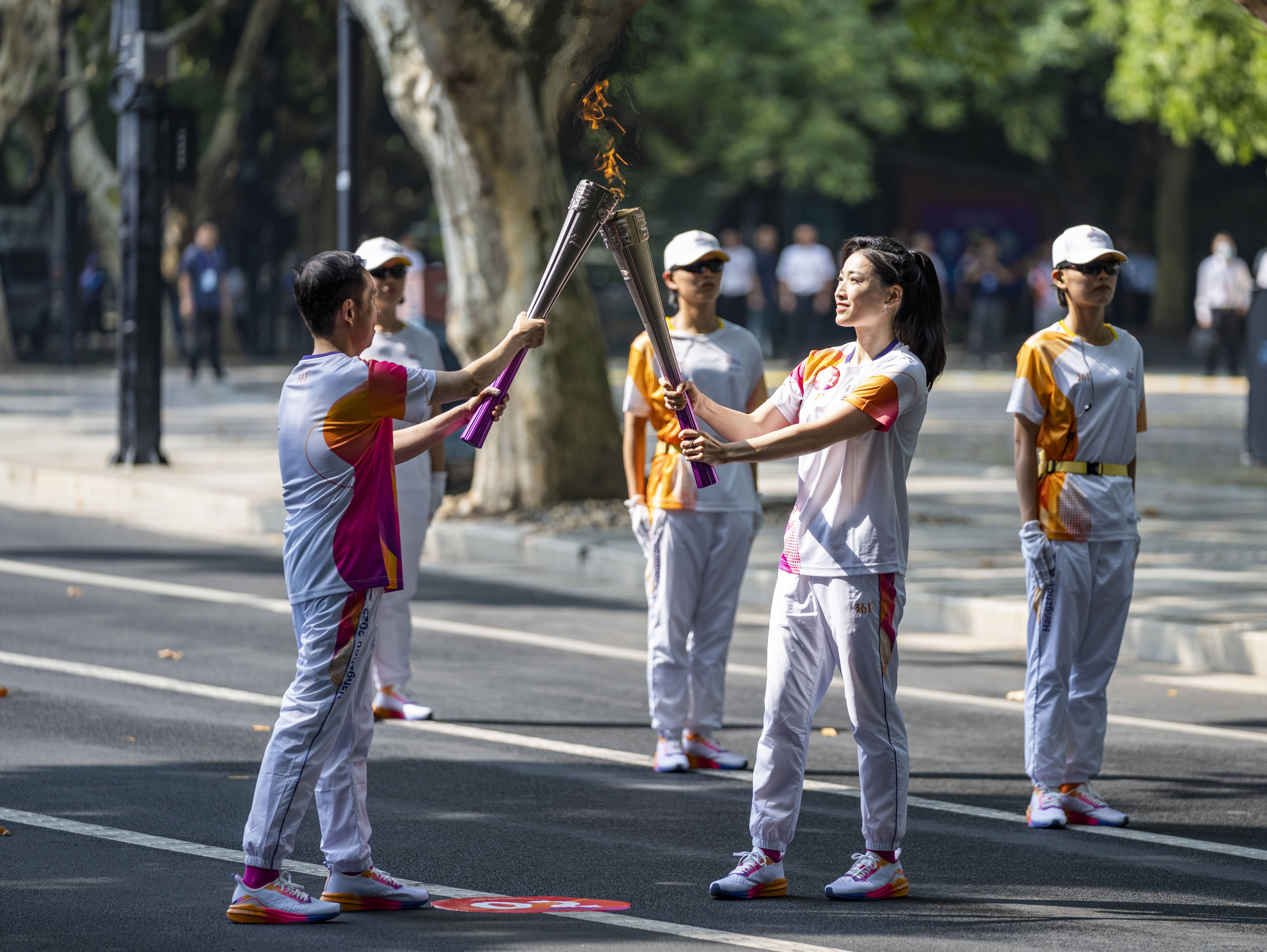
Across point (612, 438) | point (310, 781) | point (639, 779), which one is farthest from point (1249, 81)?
point (310, 781)

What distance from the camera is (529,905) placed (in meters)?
5.54

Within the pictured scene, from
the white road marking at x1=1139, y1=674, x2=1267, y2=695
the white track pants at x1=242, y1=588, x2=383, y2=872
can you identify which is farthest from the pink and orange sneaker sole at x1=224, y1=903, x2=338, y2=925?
the white road marking at x1=1139, y1=674, x2=1267, y2=695

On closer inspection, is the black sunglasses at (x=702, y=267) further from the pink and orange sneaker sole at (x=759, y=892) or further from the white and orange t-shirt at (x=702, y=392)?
the pink and orange sneaker sole at (x=759, y=892)

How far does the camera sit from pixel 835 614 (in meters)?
5.59

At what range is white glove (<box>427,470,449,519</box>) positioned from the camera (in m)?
8.29

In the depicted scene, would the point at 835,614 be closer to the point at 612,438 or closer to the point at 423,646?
the point at 423,646

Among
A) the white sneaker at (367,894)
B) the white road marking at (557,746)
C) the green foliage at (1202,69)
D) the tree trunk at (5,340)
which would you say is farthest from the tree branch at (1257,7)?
the tree trunk at (5,340)

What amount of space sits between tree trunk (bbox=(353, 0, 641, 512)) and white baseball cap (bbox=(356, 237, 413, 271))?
5142 millimetres

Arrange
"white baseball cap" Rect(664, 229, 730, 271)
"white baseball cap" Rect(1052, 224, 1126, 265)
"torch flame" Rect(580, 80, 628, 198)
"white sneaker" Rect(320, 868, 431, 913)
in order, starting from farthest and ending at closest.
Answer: "white baseball cap" Rect(664, 229, 730, 271)
"white baseball cap" Rect(1052, 224, 1126, 265)
"white sneaker" Rect(320, 868, 431, 913)
"torch flame" Rect(580, 80, 628, 198)

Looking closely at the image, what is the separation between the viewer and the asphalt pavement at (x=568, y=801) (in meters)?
5.38

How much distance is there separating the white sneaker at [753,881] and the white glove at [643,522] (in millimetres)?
2143

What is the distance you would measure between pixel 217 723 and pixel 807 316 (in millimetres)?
22966

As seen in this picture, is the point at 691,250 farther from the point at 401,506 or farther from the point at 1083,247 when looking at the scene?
the point at 401,506

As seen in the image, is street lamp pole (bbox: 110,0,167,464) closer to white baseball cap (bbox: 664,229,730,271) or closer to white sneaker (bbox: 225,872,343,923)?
white baseball cap (bbox: 664,229,730,271)
